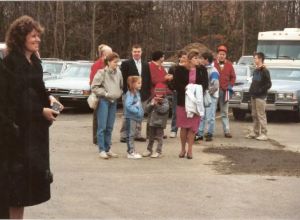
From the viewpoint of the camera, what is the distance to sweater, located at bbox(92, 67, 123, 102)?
10016 mm

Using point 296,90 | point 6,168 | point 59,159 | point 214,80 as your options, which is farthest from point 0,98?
point 296,90

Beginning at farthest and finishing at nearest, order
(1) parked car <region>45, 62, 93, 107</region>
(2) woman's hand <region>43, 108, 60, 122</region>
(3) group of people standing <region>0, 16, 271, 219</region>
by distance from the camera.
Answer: (1) parked car <region>45, 62, 93, 107</region> → (2) woman's hand <region>43, 108, 60, 122</region> → (3) group of people standing <region>0, 16, 271, 219</region>

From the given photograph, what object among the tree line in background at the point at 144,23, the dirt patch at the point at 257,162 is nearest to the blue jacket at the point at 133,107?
the dirt patch at the point at 257,162

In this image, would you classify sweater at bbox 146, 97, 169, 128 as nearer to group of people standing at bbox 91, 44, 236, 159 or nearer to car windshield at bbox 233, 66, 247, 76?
group of people standing at bbox 91, 44, 236, 159

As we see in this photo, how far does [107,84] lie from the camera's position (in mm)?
10117

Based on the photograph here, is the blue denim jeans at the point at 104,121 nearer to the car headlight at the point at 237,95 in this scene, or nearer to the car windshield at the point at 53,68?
the car headlight at the point at 237,95

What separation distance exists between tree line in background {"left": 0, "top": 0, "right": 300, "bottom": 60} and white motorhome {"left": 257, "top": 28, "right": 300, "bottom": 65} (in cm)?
1594

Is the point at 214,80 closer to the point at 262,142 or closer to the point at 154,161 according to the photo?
the point at 262,142

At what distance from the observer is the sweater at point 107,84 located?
10016mm

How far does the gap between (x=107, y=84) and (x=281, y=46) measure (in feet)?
46.6

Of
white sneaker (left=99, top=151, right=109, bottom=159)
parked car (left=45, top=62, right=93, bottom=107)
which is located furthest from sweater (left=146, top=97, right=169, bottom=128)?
parked car (left=45, top=62, right=93, bottom=107)

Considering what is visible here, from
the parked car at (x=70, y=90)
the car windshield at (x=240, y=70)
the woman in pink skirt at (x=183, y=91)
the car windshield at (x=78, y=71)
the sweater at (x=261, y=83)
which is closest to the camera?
the woman in pink skirt at (x=183, y=91)

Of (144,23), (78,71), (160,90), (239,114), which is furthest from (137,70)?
(144,23)

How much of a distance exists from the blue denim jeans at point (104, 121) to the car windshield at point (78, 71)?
1001 centimetres
